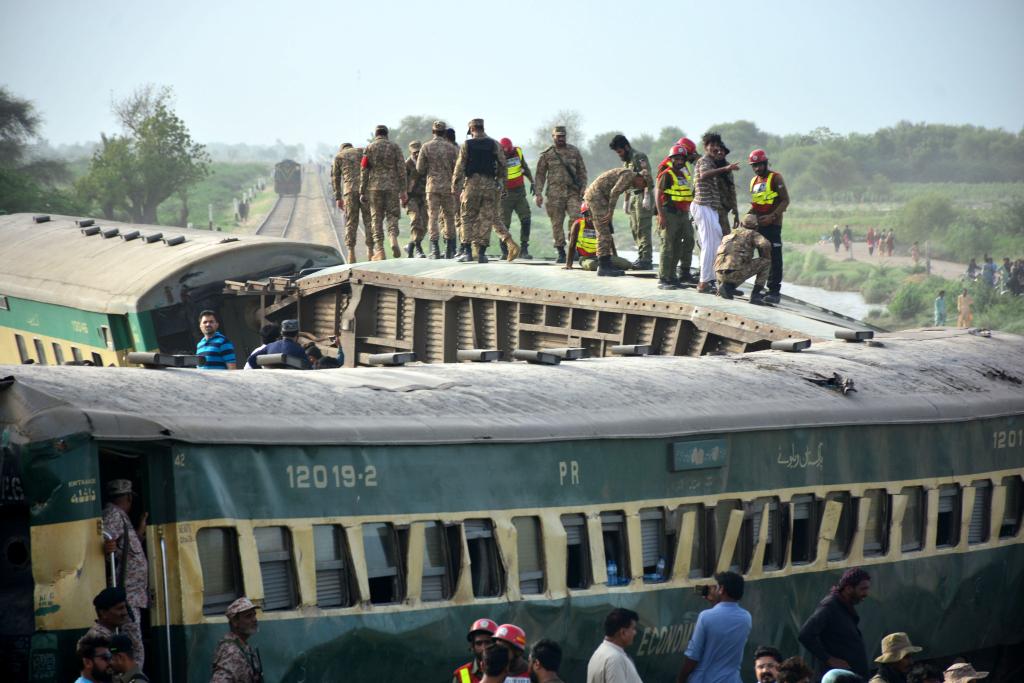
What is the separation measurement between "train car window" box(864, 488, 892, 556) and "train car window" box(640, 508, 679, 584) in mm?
2275

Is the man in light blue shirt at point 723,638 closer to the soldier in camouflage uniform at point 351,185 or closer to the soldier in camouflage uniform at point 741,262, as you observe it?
the soldier in camouflage uniform at point 741,262

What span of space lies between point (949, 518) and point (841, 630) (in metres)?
3.54

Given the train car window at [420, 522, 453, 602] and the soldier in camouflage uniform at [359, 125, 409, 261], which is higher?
the soldier in camouflage uniform at [359, 125, 409, 261]

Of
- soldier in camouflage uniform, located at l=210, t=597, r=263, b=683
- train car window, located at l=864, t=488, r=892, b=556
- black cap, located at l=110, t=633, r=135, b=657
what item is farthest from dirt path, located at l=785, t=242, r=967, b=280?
black cap, located at l=110, t=633, r=135, b=657

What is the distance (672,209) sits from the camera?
59.9 ft

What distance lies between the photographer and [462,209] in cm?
2191

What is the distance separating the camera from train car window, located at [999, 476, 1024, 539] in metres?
15.0

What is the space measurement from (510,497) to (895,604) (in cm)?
424

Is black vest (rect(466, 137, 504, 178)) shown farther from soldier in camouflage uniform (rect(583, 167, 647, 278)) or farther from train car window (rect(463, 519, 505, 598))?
train car window (rect(463, 519, 505, 598))

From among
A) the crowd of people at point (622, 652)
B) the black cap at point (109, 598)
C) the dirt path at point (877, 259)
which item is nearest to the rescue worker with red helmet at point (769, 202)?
the crowd of people at point (622, 652)

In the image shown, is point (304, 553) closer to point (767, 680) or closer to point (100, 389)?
point (100, 389)

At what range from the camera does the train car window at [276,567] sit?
9945 mm

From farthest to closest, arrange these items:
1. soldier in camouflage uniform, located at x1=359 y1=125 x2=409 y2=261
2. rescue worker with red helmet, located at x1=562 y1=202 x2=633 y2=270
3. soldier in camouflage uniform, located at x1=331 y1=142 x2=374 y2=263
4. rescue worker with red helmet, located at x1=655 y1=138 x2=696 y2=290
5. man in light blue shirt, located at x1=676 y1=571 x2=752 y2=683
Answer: soldier in camouflage uniform, located at x1=331 y1=142 x2=374 y2=263, soldier in camouflage uniform, located at x1=359 y1=125 x2=409 y2=261, rescue worker with red helmet, located at x1=562 y1=202 x2=633 y2=270, rescue worker with red helmet, located at x1=655 y1=138 x2=696 y2=290, man in light blue shirt, located at x1=676 y1=571 x2=752 y2=683

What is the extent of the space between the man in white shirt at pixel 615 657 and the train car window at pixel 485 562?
4.51 ft
